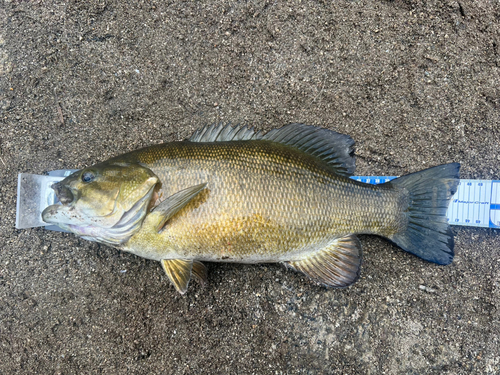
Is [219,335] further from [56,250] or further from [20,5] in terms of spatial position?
[20,5]

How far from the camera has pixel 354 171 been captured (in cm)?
213

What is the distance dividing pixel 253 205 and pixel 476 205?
5.01ft

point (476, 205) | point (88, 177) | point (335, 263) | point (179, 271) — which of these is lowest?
point (179, 271)

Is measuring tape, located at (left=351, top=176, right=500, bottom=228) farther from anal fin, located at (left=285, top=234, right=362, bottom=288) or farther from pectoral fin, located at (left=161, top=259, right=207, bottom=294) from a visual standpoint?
pectoral fin, located at (left=161, top=259, right=207, bottom=294)

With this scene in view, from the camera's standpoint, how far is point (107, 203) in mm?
1819

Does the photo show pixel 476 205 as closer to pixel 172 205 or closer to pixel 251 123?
pixel 251 123

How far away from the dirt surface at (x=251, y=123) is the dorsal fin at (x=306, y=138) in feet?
0.85

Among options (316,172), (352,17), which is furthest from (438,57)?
(316,172)

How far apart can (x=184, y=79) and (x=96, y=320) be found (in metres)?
1.78

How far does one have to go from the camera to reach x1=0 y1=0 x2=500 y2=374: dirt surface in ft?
6.86

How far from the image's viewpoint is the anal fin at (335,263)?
2.01 m

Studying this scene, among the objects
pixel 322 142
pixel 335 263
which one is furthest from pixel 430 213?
pixel 322 142

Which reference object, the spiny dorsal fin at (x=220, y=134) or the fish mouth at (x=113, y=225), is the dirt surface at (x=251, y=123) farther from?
the fish mouth at (x=113, y=225)

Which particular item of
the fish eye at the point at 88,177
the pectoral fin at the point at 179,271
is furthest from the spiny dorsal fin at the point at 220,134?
the pectoral fin at the point at 179,271
